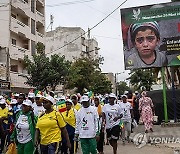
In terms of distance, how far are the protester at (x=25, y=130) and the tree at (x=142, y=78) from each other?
37.9 meters

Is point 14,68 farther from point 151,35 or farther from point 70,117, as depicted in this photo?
point 70,117

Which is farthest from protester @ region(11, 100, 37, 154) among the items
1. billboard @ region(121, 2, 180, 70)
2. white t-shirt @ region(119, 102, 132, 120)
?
billboard @ region(121, 2, 180, 70)

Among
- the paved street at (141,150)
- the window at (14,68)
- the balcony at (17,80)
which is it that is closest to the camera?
the paved street at (141,150)

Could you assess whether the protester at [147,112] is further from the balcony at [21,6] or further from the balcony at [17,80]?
the balcony at [21,6]

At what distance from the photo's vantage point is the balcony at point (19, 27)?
30206mm

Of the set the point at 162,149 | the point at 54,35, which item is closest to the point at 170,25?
the point at 162,149

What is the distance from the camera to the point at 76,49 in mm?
63844

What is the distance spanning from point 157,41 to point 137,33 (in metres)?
0.99

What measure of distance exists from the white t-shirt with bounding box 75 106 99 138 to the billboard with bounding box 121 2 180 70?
9.32 meters

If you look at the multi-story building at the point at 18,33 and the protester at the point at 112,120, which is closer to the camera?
the protester at the point at 112,120

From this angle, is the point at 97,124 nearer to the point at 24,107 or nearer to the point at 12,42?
the point at 24,107

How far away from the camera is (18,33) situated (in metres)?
31.2

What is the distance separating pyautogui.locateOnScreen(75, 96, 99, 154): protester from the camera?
7180 mm

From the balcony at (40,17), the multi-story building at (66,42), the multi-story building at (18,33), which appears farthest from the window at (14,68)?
the multi-story building at (66,42)
